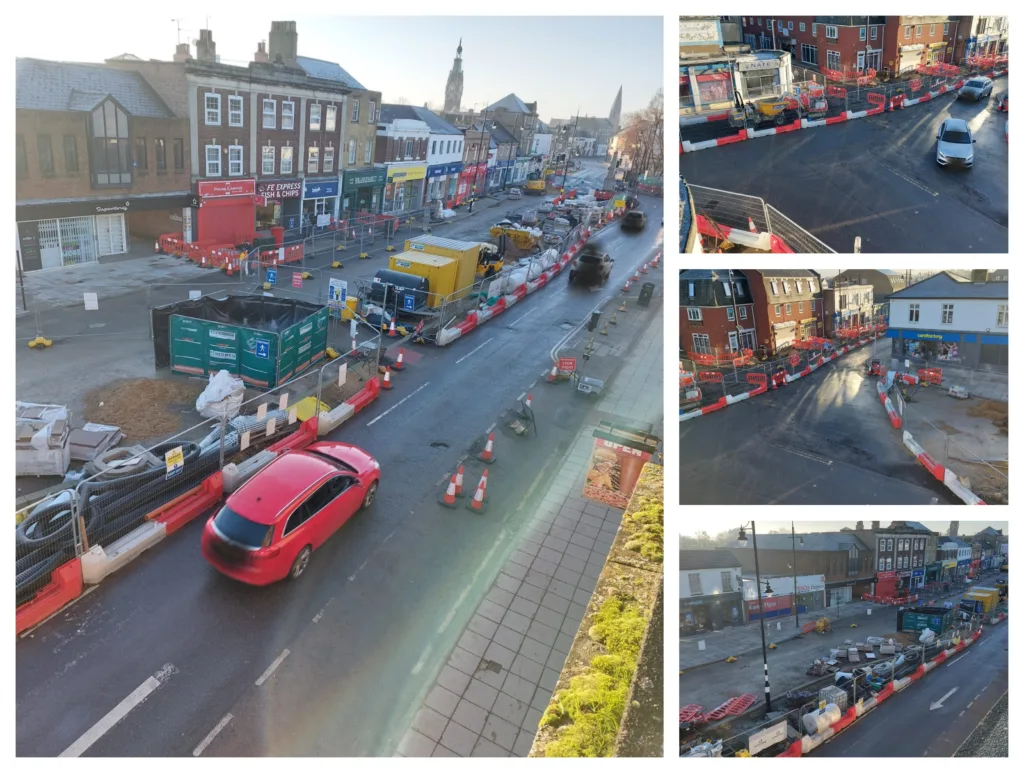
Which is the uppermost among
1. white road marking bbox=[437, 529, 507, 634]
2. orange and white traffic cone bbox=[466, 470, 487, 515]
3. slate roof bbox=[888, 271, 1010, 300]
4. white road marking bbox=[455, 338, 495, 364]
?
slate roof bbox=[888, 271, 1010, 300]

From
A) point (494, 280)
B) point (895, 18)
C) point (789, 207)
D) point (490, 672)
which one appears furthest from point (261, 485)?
point (494, 280)

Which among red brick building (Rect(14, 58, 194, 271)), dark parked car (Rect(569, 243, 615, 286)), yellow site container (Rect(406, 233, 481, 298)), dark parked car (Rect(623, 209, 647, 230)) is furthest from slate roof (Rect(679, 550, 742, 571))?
dark parked car (Rect(623, 209, 647, 230))

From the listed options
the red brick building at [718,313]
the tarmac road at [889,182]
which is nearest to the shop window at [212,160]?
the tarmac road at [889,182]

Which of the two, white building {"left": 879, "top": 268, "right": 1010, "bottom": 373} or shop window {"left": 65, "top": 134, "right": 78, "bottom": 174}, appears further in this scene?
shop window {"left": 65, "top": 134, "right": 78, "bottom": 174}

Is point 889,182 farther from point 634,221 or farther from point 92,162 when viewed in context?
point 634,221

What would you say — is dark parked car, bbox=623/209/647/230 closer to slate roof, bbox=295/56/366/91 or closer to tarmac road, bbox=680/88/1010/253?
slate roof, bbox=295/56/366/91

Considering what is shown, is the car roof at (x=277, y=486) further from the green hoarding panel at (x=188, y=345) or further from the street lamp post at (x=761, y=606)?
the green hoarding panel at (x=188, y=345)
